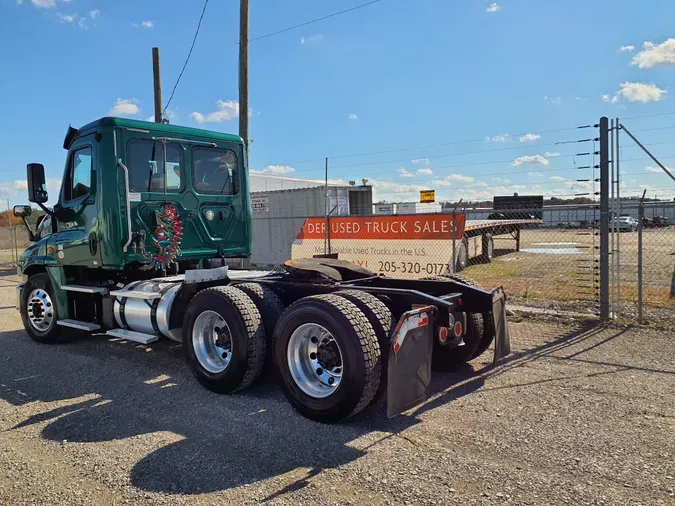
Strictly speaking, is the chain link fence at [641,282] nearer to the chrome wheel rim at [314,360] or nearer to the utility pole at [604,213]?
the utility pole at [604,213]

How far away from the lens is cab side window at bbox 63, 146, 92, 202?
655 cm

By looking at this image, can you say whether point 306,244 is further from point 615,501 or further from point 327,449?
point 615,501

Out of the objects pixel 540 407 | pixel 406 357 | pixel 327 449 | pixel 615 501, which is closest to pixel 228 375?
pixel 327 449

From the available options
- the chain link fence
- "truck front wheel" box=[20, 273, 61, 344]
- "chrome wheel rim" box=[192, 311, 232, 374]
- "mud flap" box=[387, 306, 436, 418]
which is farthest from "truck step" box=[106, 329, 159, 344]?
the chain link fence

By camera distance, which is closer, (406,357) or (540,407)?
(406,357)

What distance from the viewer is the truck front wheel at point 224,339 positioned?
4867mm

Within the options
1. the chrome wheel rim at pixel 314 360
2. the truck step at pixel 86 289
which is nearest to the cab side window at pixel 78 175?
the truck step at pixel 86 289

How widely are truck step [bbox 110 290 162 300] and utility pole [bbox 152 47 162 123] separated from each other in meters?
10.5

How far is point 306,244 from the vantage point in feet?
42.3

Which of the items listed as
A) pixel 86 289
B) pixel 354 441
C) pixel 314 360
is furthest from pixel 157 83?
pixel 354 441

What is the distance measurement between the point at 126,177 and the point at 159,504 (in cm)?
414

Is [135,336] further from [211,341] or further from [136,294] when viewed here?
[211,341]

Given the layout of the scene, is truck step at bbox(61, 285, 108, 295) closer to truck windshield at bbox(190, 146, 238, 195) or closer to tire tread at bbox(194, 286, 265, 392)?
truck windshield at bbox(190, 146, 238, 195)

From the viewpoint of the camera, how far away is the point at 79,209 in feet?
22.0
